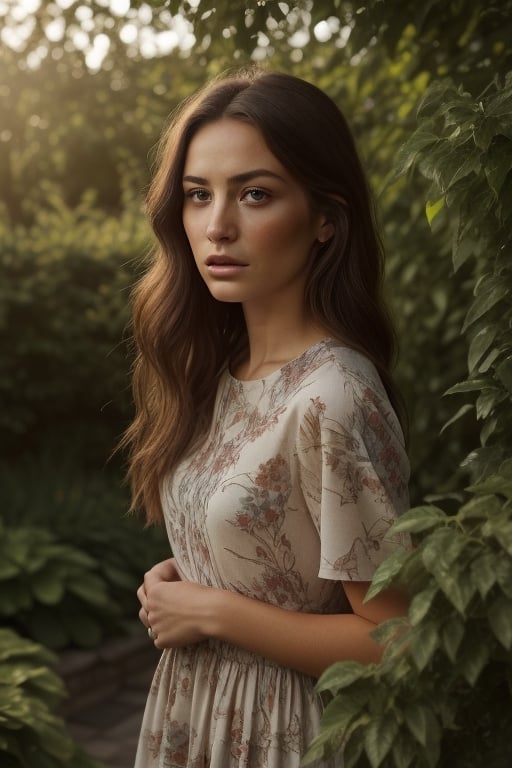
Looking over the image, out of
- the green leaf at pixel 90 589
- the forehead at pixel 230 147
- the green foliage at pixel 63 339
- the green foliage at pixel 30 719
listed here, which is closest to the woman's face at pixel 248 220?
the forehead at pixel 230 147

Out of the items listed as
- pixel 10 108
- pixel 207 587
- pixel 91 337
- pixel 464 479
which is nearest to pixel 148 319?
pixel 207 587

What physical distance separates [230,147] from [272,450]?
0.57 m

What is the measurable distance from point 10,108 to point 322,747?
15877 mm

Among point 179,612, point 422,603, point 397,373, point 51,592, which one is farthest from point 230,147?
point 397,373

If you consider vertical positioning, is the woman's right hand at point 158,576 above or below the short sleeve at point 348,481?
below

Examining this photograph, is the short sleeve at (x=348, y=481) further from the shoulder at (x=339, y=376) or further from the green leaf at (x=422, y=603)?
the green leaf at (x=422, y=603)

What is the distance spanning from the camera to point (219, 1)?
255 centimetres

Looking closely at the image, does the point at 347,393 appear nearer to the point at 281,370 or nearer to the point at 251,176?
the point at 281,370

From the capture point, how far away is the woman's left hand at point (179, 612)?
1.86m

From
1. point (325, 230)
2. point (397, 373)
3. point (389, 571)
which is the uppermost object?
point (325, 230)

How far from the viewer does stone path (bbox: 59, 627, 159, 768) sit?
4680 millimetres

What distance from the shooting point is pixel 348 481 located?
5.51 ft

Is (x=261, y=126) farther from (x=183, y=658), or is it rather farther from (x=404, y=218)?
(x=404, y=218)

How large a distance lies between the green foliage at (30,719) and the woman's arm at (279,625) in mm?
1401
